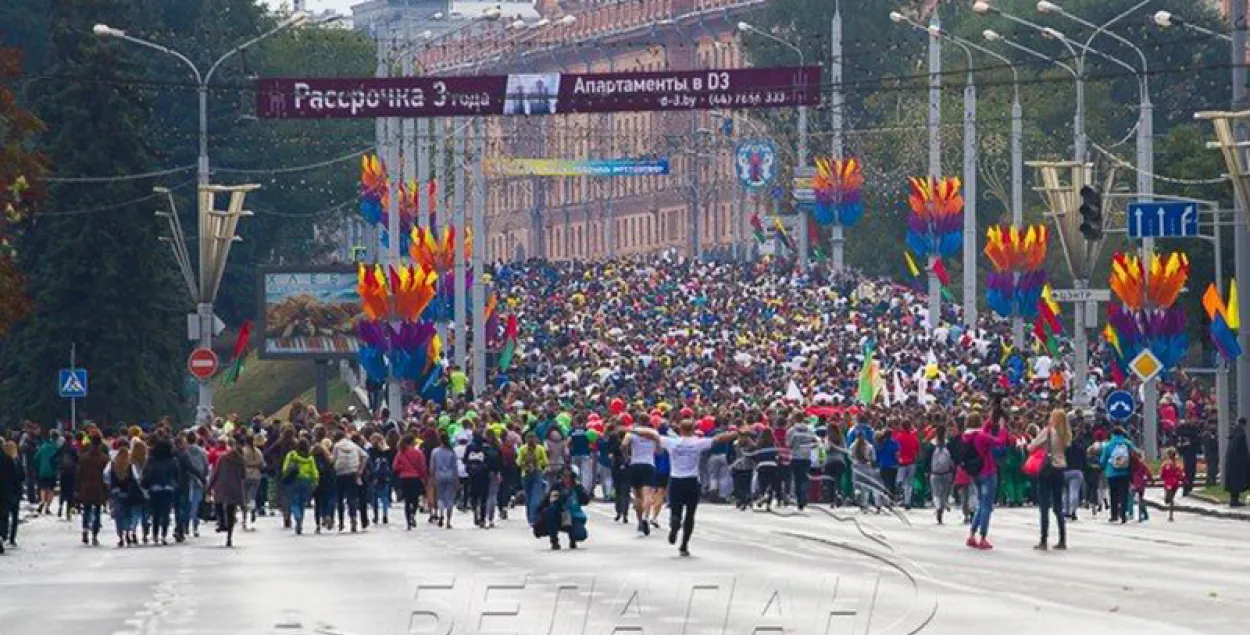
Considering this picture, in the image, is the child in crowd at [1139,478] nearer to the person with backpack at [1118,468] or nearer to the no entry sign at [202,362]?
the person with backpack at [1118,468]

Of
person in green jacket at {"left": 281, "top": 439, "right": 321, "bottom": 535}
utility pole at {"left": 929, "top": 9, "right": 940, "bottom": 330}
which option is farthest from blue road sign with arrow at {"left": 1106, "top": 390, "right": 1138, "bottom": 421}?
utility pole at {"left": 929, "top": 9, "right": 940, "bottom": 330}

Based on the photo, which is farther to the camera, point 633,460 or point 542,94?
point 542,94

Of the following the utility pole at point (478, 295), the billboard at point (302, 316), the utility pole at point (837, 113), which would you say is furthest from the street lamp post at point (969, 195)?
the billboard at point (302, 316)

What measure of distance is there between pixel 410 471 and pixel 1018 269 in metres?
42.0

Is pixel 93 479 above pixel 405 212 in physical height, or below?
below

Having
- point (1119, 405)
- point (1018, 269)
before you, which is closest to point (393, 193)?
point (1018, 269)

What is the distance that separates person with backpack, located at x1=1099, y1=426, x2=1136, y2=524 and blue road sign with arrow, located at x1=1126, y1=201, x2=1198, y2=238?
1310cm

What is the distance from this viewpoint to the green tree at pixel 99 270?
262 ft

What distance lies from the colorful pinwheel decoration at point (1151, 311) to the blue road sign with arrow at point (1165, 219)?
23.4 ft

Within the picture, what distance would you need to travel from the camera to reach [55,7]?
285 ft

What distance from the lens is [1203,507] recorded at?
51906 mm

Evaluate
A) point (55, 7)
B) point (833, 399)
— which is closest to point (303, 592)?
point (833, 399)

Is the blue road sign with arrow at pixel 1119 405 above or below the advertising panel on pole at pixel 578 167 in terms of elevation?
below

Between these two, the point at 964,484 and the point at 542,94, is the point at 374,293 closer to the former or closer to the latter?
the point at 542,94
